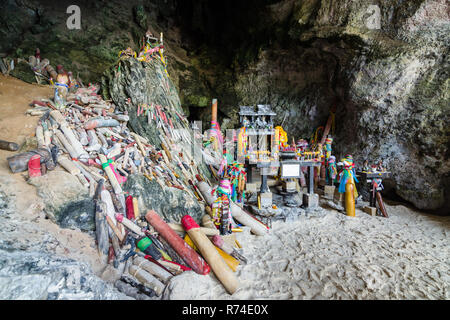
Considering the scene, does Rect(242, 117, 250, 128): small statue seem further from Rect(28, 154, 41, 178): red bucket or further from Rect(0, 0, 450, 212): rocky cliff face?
Rect(28, 154, 41, 178): red bucket

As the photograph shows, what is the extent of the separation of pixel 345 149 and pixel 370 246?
17.9 ft

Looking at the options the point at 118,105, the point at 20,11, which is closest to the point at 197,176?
the point at 118,105

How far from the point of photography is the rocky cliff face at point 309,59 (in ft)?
24.0

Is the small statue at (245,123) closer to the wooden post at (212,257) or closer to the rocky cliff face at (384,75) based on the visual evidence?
the wooden post at (212,257)

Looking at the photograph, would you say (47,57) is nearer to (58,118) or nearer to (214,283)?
(58,118)

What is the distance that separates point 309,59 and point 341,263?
974 centimetres

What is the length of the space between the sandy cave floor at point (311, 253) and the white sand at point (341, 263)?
0.05 feet

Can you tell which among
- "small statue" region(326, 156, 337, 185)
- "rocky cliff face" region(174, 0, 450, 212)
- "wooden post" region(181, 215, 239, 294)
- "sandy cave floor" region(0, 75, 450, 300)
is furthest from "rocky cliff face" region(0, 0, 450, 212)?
"wooden post" region(181, 215, 239, 294)

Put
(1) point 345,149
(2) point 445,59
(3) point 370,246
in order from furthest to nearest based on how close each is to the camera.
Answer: (1) point 345,149 → (2) point 445,59 → (3) point 370,246

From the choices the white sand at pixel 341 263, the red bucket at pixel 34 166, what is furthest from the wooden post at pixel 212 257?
the red bucket at pixel 34 166

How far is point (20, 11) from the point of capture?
33.5ft

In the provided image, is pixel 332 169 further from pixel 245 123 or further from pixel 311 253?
pixel 311 253

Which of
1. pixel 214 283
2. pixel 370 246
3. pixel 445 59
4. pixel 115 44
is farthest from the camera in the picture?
pixel 115 44

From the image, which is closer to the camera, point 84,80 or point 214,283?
point 214,283
